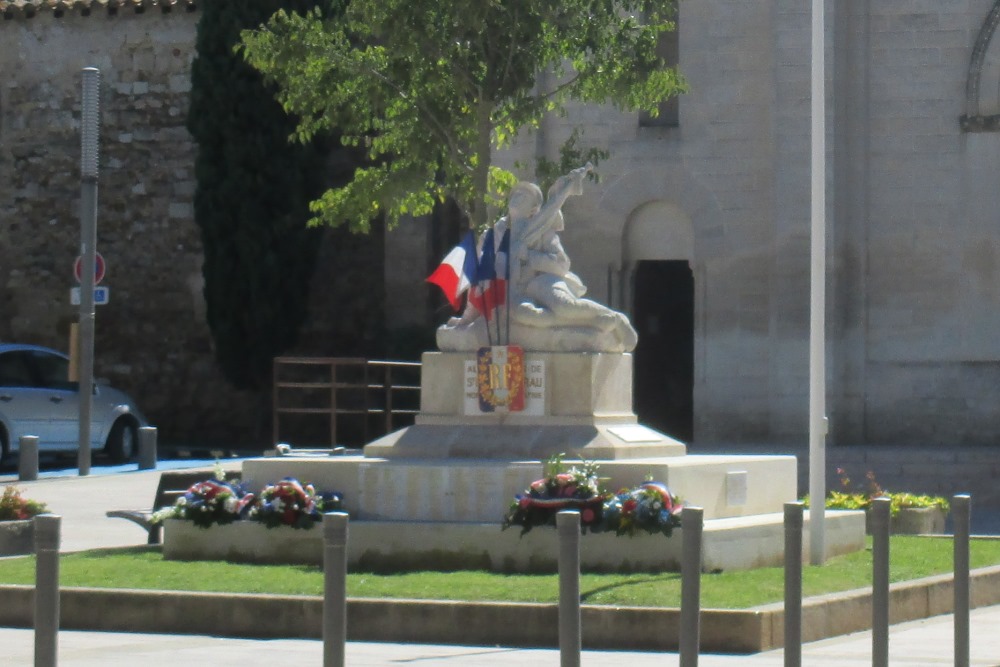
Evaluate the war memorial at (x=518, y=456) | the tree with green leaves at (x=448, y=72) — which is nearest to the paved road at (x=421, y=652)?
the war memorial at (x=518, y=456)

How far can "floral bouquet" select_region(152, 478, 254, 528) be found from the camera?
14367mm

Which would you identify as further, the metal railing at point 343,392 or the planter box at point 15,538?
the metal railing at point 343,392

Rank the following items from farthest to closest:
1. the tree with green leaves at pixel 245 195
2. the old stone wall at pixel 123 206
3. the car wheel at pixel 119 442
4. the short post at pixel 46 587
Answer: the old stone wall at pixel 123 206 < the tree with green leaves at pixel 245 195 < the car wheel at pixel 119 442 < the short post at pixel 46 587

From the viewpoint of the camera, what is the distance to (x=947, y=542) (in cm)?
1717

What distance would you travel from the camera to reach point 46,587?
7363 millimetres

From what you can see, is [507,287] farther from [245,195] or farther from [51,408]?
[245,195]

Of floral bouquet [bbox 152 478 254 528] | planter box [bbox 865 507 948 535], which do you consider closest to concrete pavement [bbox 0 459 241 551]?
floral bouquet [bbox 152 478 254 528]

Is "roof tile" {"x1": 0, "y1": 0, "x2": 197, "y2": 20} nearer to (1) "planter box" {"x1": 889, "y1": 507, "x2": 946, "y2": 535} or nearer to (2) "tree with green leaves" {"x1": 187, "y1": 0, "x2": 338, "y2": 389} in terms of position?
(2) "tree with green leaves" {"x1": 187, "y1": 0, "x2": 338, "y2": 389}

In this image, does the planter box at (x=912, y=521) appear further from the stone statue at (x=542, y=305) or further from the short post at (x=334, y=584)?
the short post at (x=334, y=584)

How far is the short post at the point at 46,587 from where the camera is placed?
735 cm

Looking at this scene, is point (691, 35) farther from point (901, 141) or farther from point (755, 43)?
point (901, 141)

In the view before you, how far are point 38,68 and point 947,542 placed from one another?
21169mm

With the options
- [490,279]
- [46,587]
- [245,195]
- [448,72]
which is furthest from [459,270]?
[245,195]

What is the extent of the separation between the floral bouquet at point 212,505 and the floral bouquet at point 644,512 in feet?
9.31
